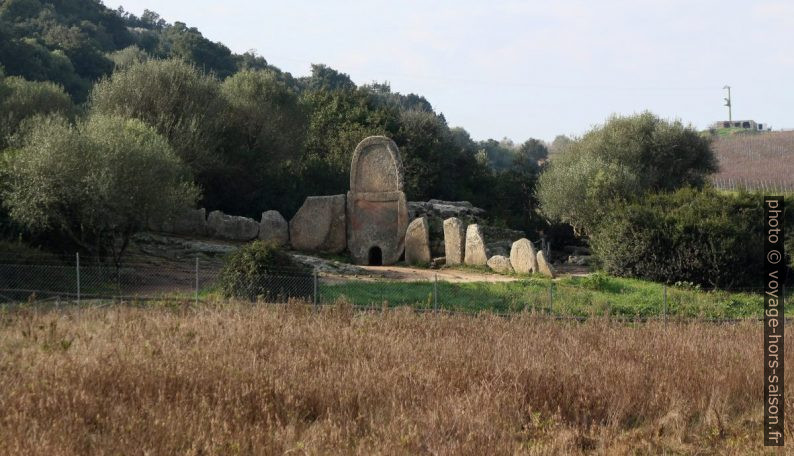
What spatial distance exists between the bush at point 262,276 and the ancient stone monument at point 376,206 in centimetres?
1100

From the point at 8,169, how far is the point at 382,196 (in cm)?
1280

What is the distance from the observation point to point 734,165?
7231 cm

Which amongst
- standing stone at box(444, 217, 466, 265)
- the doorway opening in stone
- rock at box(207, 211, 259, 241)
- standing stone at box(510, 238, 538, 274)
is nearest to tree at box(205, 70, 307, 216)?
rock at box(207, 211, 259, 241)

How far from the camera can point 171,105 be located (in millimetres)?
36000

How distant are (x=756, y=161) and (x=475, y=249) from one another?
1976 inches

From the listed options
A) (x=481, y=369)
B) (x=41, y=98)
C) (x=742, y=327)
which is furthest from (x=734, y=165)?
(x=481, y=369)

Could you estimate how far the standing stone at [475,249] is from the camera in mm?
29781

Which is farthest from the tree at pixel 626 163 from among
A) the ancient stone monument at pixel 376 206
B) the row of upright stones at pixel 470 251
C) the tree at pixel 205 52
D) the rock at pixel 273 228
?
the tree at pixel 205 52

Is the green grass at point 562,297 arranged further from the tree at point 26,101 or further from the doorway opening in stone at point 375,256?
the tree at point 26,101

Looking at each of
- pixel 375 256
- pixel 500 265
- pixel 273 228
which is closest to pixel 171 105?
pixel 273 228

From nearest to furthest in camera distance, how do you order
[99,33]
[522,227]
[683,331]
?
[683,331]
[522,227]
[99,33]

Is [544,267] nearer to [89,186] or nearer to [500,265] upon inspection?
[500,265]

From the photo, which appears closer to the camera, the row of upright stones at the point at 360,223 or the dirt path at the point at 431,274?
the dirt path at the point at 431,274

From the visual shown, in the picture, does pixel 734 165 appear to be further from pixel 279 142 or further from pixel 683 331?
pixel 683 331
